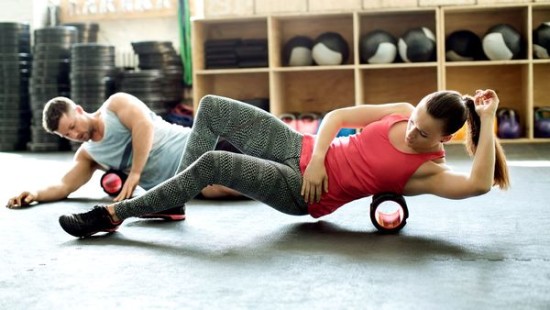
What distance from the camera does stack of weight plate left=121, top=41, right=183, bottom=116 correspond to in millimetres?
6680

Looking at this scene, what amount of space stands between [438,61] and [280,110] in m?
1.52

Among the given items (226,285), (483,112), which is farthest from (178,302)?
(483,112)

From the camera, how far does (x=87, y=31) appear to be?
24.1 ft

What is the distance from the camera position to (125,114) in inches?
139

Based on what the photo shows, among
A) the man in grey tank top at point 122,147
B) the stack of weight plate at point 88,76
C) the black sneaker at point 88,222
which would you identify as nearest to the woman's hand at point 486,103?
the black sneaker at point 88,222

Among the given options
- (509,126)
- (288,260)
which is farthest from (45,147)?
(288,260)

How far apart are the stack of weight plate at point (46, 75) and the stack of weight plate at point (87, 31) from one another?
0.27 m

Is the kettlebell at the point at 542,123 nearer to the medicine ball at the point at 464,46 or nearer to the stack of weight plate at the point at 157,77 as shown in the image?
the medicine ball at the point at 464,46

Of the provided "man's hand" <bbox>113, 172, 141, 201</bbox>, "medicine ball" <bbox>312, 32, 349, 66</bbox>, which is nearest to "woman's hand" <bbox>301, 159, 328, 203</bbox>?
"man's hand" <bbox>113, 172, 141, 201</bbox>

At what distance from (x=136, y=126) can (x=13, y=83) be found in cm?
409

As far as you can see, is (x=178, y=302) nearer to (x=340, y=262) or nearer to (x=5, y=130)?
(x=340, y=262)

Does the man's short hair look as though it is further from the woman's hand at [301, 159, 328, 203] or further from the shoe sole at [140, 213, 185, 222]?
the woman's hand at [301, 159, 328, 203]

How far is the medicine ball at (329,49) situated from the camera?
6316mm

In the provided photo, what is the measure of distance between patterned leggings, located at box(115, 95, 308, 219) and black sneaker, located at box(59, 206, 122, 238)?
0.23 feet
